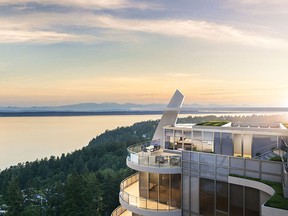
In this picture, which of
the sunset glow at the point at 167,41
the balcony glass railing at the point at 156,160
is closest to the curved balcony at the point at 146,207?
the balcony glass railing at the point at 156,160

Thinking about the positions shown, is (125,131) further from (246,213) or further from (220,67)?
(246,213)

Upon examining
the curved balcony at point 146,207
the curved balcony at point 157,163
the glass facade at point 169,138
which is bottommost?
the curved balcony at point 146,207

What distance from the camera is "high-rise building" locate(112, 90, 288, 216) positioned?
1628 centimetres

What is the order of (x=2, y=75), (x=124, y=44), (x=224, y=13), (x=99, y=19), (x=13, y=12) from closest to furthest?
(x=224, y=13)
(x=99, y=19)
(x=13, y=12)
(x=124, y=44)
(x=2, y=75)

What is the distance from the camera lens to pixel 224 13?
27.4 meters

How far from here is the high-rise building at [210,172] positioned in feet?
53.4

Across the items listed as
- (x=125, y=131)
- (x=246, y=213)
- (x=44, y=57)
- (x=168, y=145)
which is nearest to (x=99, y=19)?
(x=168, y=145)

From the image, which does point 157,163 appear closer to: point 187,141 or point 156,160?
A: point 156,160

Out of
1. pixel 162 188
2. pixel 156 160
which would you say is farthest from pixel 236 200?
pixel 156 160

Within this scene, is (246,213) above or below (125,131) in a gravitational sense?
above

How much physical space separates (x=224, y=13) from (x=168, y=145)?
12814 mm

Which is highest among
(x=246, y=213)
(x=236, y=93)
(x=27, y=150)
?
(x=236, y=93)

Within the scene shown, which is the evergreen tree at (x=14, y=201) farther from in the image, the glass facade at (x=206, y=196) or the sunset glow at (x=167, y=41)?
the glass facade at (x=206, y=196)

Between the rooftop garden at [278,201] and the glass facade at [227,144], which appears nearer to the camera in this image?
the rooftop garden at [278,201]
